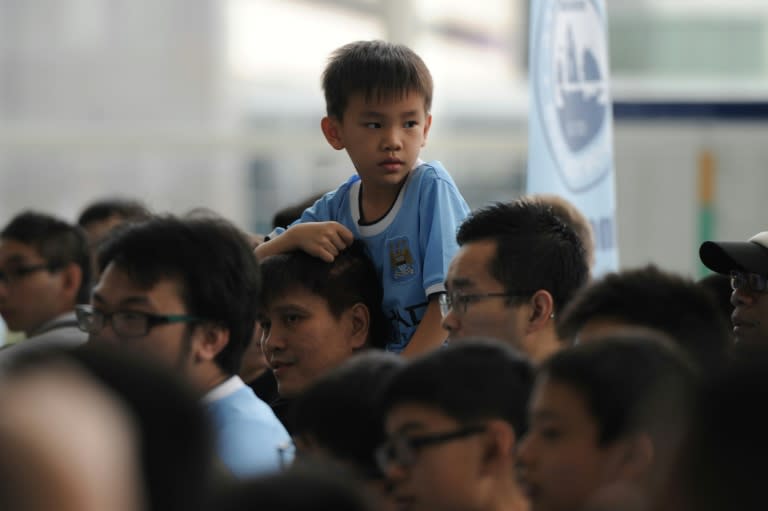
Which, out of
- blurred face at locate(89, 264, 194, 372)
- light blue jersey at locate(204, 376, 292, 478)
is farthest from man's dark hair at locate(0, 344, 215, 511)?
blurred face at locate(89, 264, 194, 372)

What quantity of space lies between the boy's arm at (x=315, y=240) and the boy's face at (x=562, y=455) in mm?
1405

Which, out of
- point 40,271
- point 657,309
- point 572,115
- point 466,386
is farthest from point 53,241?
point 466,386

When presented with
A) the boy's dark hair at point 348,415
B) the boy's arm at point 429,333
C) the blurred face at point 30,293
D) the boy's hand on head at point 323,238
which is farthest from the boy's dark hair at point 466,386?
the blurred face at point 30,293

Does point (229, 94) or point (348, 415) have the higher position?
point (229, 94)

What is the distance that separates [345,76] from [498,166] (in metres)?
6.29

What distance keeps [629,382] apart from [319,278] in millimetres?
1510

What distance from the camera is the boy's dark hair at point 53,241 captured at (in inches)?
217

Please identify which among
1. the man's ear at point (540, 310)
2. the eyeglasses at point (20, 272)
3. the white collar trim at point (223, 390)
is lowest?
the eyeglasses at point (20, 272)

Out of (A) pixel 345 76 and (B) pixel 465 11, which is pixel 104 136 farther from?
(A) pixel 345 76

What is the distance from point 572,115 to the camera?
4.79 m

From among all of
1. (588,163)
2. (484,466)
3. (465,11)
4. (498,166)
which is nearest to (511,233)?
(484,466)

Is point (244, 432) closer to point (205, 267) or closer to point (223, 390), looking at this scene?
point (223, 390)

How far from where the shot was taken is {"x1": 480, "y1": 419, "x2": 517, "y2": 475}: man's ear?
7.02 ft

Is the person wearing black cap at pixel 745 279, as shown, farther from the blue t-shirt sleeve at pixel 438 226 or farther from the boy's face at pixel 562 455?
the boy's face at pixel 562 455
